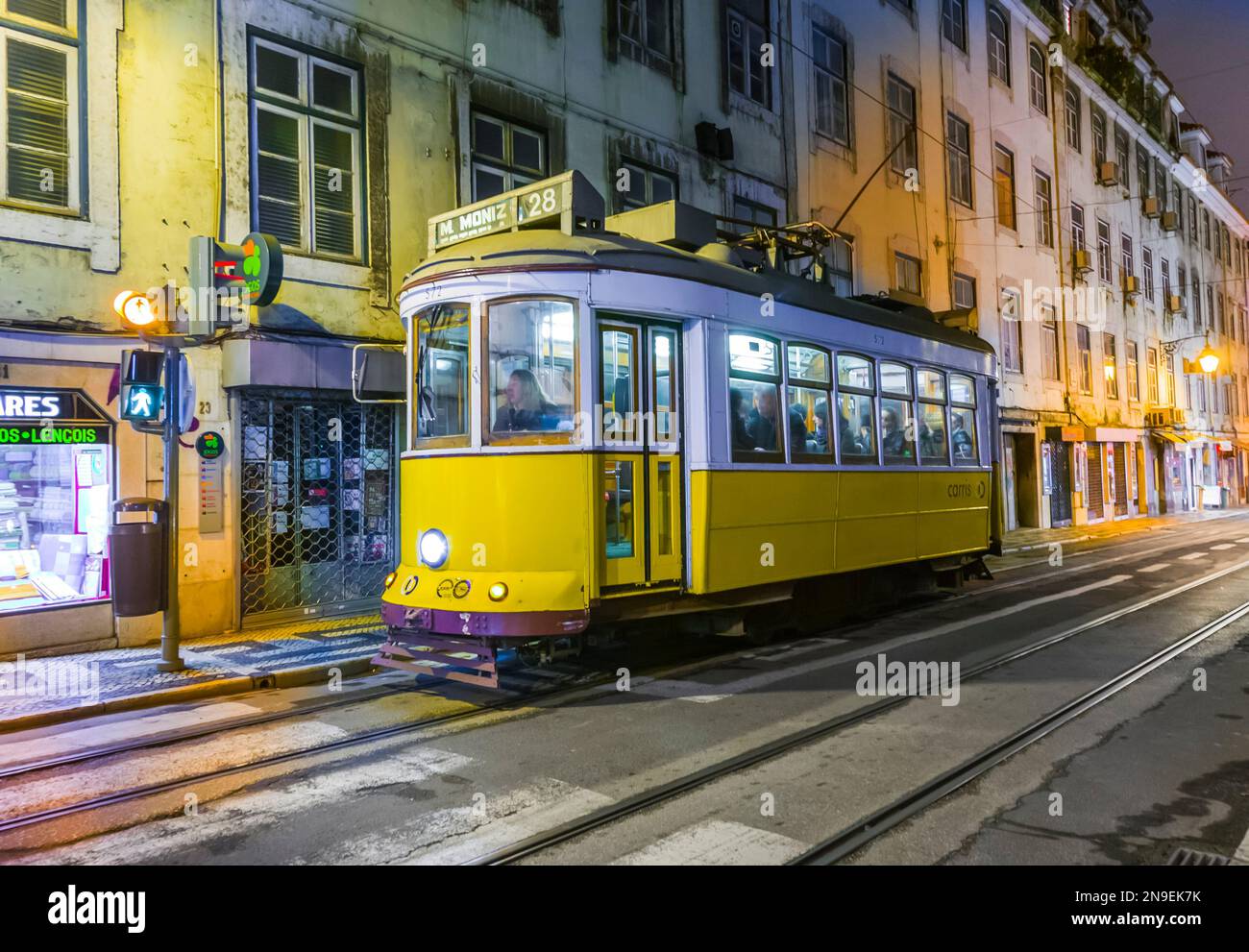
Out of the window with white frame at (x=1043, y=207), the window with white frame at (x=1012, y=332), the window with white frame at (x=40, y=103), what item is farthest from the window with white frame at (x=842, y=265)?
the window with white frame at (x=40, y=103)

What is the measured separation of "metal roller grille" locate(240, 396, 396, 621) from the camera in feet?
34.9

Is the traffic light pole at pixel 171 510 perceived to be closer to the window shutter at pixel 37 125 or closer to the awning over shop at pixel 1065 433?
the window shutter at pixel 37 125

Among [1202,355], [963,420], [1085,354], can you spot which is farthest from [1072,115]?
[963,420]

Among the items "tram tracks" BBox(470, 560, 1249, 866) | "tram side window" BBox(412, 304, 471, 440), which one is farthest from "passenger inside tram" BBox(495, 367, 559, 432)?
"tram tracks" BBox(470, 560, 1249, 866)

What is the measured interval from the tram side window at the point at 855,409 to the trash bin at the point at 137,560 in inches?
265

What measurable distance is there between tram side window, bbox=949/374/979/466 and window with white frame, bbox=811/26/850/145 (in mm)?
10026

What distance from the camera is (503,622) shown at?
262 inches

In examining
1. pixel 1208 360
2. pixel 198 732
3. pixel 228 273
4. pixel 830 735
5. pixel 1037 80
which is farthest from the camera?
pixel 1208 360

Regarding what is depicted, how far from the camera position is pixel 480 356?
23.2 feet

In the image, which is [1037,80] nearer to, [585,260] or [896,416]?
[896,416]

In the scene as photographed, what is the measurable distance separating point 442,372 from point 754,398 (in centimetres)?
283

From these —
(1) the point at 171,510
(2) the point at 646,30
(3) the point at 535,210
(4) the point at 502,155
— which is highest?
(2) the point at 646,30
